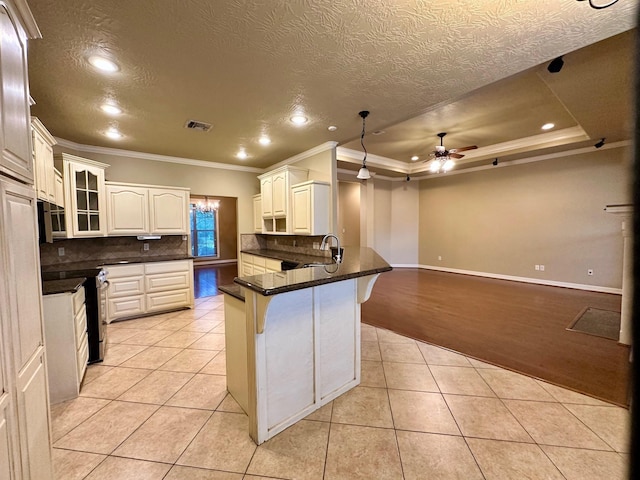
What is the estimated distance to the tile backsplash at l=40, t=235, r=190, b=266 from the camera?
147 inches

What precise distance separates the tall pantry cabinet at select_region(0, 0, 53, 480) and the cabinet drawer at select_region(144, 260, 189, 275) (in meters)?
2.90

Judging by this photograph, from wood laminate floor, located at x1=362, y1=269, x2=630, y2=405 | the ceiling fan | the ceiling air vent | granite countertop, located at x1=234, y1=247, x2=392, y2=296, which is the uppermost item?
the ceiling air vent

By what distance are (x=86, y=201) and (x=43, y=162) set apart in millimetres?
1343

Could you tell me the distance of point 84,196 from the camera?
12.2 ft

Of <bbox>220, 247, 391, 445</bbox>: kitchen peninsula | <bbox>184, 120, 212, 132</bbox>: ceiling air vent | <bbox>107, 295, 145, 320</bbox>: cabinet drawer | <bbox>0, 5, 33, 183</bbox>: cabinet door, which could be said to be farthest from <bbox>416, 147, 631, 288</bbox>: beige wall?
<bbox>107, 295, 145, 320</bbox>: cabinet drawer

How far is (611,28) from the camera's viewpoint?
73.0 inches

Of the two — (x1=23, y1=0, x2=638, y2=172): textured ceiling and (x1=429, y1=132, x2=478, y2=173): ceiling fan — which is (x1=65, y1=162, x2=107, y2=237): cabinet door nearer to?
(x1=23, y1=0, x2=638, y2=172): textured ceiling

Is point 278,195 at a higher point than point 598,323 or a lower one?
higher

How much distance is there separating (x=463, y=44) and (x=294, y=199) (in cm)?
296

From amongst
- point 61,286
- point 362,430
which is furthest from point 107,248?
point 362,430

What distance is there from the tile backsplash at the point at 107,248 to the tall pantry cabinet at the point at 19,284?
2986 mm

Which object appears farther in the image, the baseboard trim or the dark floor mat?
the baseboard trim

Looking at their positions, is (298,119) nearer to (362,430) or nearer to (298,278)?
→ (298,278)

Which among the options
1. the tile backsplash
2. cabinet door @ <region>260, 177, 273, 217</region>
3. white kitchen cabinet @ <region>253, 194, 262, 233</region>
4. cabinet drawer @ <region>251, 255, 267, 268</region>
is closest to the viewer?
the tile backsplash
